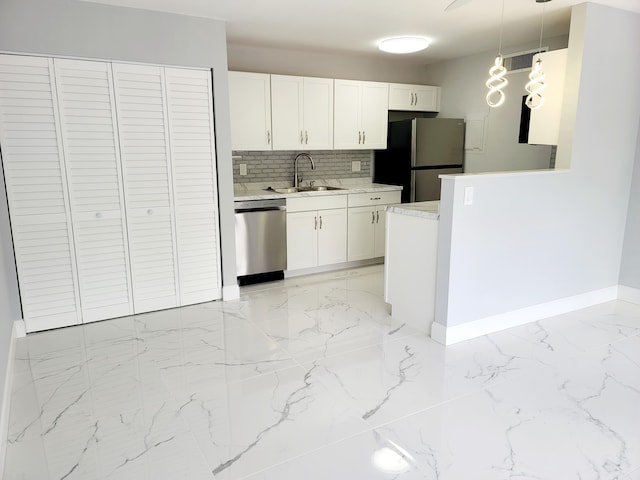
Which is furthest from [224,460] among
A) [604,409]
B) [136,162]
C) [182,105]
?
[182,105]

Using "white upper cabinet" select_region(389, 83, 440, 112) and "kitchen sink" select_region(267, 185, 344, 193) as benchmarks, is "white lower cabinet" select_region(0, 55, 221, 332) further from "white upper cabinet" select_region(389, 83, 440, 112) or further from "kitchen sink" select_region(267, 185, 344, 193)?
Result: "white upper cabinet" select_region(389, 83, 440, 112)

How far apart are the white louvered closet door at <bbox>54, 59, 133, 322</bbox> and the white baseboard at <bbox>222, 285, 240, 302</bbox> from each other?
81 centimetres

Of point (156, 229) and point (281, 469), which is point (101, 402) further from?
point (156, 229)

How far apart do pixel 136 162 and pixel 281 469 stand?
2.58 meters

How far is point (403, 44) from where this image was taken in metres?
4.21

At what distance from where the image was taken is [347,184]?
553 centimetres

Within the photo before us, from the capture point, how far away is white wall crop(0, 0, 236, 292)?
9.93 ft

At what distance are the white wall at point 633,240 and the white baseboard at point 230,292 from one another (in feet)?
11.4

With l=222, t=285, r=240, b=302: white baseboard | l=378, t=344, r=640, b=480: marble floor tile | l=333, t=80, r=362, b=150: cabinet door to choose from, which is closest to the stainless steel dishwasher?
l=222, t=285, r=240, b=302: white baseboard

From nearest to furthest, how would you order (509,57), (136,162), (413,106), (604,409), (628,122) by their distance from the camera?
(604,409) → (136,162) → (628,122) → (509,57) → (413,106)

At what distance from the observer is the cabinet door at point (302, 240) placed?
4641 mm

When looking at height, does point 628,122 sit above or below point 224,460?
above

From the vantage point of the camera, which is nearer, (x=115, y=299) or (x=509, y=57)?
→ (x=115, y=299)

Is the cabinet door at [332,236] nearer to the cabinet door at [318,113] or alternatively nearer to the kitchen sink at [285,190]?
the kitchen sink at [285,190]
